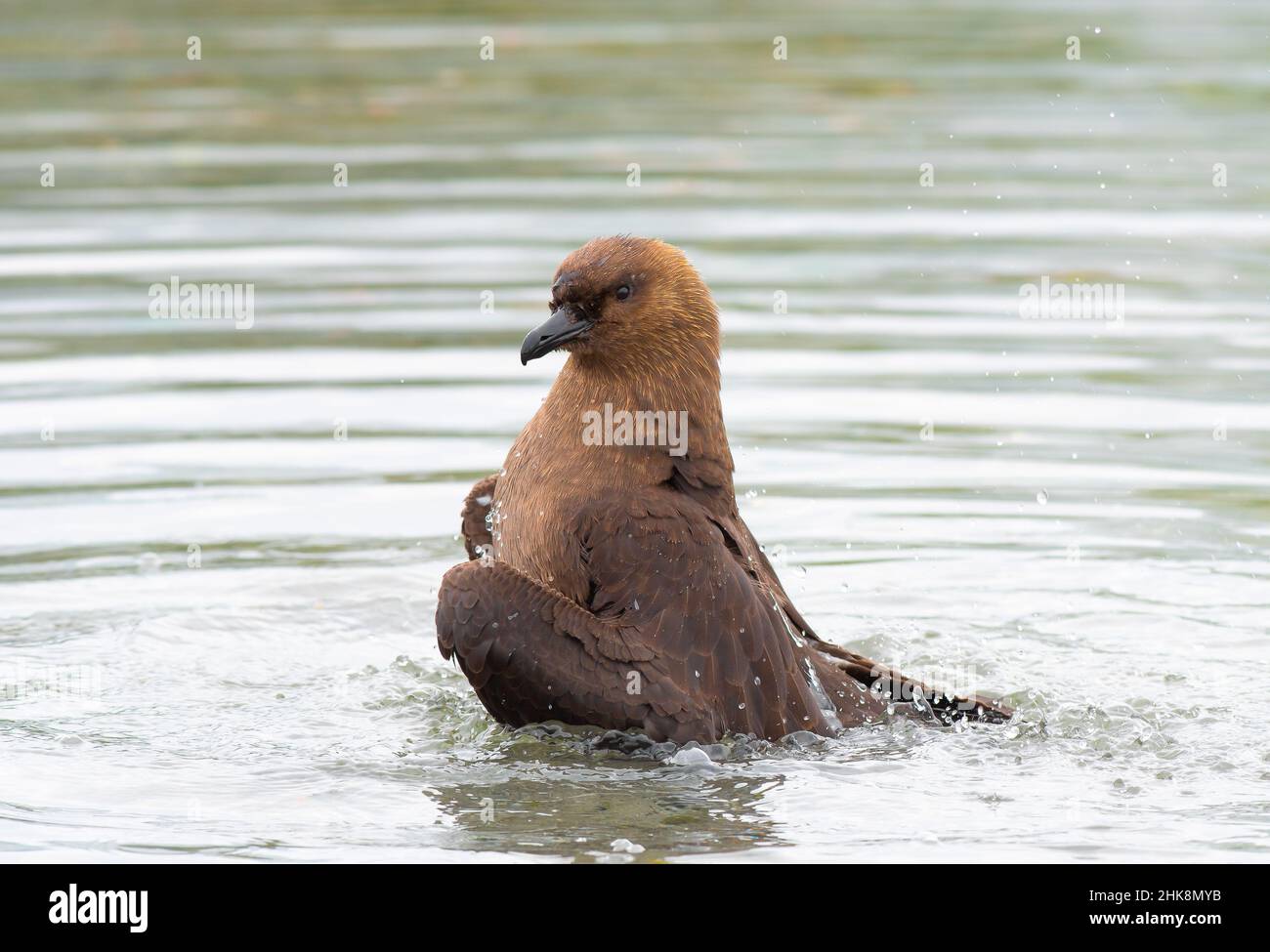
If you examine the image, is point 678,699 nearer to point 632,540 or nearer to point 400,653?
point 632,540

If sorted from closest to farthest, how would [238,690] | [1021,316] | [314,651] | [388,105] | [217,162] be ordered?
[238,690]
[314,651]
[1021,316]
[217,162]
[388,105]

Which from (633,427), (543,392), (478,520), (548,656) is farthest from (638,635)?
(543,392)

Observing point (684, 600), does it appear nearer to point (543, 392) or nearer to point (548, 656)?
point (548, 656)

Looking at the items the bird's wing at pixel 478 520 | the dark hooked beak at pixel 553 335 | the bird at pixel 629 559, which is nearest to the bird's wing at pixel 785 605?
the bird at pixel 629 559

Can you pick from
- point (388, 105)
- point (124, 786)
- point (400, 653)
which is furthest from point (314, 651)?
point (388, 105)

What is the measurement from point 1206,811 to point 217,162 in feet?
40.5

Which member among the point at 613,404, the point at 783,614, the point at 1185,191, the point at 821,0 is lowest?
the point at 783,614

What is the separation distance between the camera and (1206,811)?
6355 millimetres

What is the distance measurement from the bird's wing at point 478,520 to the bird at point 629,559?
27 cm

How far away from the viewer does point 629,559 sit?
21.5 feet

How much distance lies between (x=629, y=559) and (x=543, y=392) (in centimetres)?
495

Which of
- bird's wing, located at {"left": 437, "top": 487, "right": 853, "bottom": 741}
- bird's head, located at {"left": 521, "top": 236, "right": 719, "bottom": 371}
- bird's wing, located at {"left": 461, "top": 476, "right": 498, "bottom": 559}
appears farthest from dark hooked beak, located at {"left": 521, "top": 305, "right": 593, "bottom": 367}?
bird's wing, located at {"left": 461, "top": 476, "right": 498, "bottom": 559}

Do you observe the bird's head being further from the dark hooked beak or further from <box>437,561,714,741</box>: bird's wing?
<box>437,561,714,741</box>: bird's wing

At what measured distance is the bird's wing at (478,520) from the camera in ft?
23.8
